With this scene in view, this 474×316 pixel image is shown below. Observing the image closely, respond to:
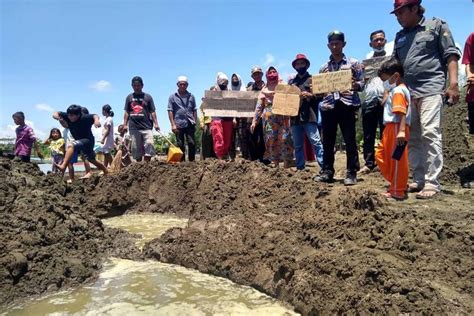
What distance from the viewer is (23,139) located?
9.30 metres

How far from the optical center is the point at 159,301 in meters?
3.45

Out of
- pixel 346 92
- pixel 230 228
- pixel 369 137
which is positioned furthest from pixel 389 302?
pixel 369 137

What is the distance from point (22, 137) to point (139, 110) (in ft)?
9.79

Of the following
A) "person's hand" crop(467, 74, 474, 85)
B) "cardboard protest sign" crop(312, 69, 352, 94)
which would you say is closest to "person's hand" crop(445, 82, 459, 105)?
"person's hand" crop(467, 74, 474, 85)

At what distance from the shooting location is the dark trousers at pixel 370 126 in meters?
6.16

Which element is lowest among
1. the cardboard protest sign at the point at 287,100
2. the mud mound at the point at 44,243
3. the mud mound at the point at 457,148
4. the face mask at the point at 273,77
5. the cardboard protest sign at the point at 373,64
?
the mud mound at the point at 44,243

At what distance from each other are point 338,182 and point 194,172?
248cm

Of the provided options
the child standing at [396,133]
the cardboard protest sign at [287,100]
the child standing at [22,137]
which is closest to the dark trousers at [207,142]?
the cardboard protest sign at [287,100]

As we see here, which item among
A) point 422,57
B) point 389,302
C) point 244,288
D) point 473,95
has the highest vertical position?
point 422,57

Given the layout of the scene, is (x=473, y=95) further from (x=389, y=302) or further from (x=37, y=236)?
(x=37, y=236)

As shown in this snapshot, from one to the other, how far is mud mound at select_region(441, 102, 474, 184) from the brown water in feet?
11.1

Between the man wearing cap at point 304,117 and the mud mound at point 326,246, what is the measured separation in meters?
0.74

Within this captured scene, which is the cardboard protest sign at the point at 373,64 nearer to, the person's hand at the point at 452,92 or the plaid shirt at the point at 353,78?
the plaid shirt at the point at 353,78

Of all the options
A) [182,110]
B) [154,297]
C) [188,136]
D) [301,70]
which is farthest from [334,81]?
[188,136]
